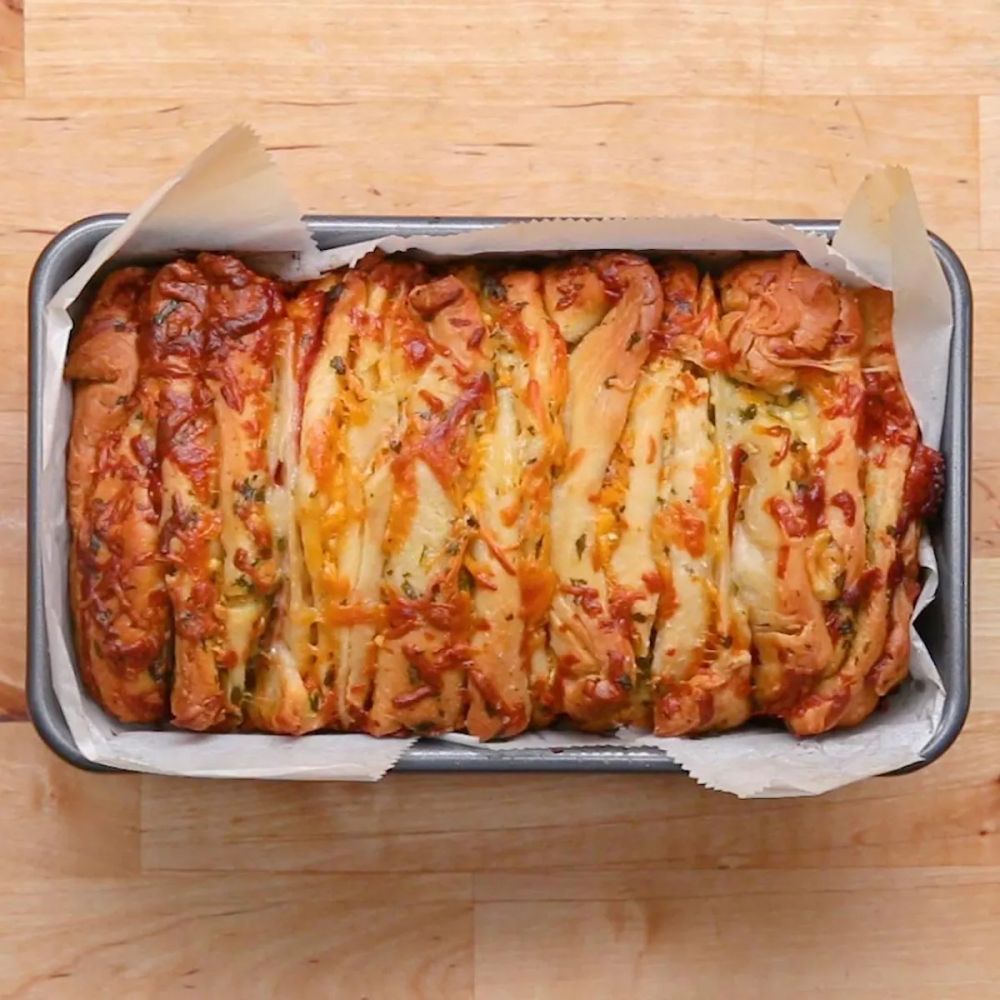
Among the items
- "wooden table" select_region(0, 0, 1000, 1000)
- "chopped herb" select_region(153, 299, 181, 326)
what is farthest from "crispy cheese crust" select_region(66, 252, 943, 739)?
"wooden table" select_region(0, 0, 1000, 1000)

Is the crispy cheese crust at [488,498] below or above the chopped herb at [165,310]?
below

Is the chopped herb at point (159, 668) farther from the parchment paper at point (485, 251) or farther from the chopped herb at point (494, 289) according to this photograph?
the chopped herb at point (494, 289)

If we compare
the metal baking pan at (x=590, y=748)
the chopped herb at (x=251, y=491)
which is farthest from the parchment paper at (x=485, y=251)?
the chopped herb at (x=251, y=491)

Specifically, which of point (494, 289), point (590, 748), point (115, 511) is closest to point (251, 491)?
point (115, 511)

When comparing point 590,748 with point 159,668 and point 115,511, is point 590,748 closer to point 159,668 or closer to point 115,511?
point 159,668

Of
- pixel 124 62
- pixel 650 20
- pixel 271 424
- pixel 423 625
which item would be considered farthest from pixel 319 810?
pixel 650 20

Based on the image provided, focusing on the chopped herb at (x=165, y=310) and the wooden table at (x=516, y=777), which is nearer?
the chopped herb at (x=165, y=310)

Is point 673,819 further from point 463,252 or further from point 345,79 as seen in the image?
point 345,79

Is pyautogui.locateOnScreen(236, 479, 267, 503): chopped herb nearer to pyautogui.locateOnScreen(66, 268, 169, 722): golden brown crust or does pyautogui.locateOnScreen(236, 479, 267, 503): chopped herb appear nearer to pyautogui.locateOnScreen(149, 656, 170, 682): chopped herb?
pyautogui.locateOnScreen(66, 268, 169, 722): golden brown crust
